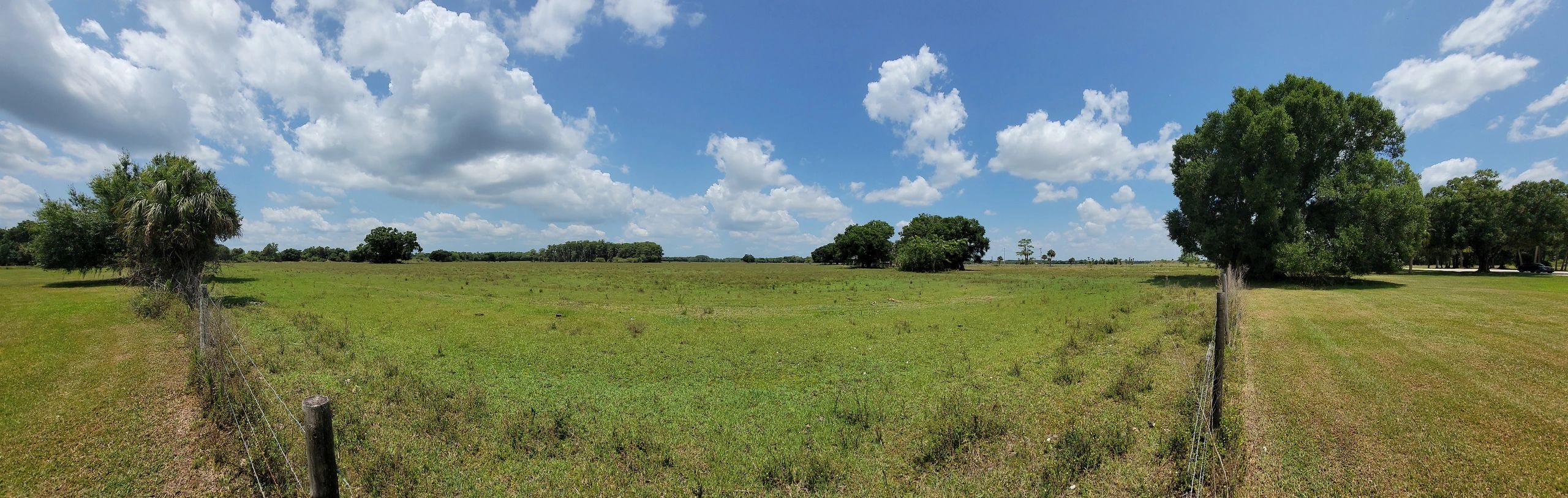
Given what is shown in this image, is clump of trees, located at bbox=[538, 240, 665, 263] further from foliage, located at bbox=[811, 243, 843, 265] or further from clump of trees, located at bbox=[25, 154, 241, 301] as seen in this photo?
clump of trees, located at bbox=[25, 154, 241, 301]

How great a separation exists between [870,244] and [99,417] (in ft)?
276

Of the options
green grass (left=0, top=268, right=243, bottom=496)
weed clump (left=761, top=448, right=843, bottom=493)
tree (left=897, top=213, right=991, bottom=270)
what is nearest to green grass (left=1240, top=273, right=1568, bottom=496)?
weed clump (left=761, top=448, right=843, bottom=493)

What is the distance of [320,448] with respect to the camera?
3.17 meters

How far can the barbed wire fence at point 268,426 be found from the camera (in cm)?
319

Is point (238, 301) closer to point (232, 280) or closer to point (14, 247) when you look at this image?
point (232, 280)

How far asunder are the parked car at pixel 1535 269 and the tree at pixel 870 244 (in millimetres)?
63569

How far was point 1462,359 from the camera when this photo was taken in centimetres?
873

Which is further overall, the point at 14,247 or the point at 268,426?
the point at 14,247

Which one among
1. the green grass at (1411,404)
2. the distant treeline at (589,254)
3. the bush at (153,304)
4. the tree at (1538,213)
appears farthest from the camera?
the distant treeline at (589,254)

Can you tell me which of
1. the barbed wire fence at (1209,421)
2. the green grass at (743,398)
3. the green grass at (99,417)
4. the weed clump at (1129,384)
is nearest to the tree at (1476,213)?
the green grass at (743,398)

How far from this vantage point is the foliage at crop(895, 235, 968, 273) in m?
63.4

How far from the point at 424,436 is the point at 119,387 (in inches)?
258

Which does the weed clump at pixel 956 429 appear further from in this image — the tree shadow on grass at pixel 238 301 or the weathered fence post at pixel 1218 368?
the tree shadow on grass at pixel 238 301

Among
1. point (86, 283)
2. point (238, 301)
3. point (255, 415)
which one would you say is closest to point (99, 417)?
point (255, 415)
